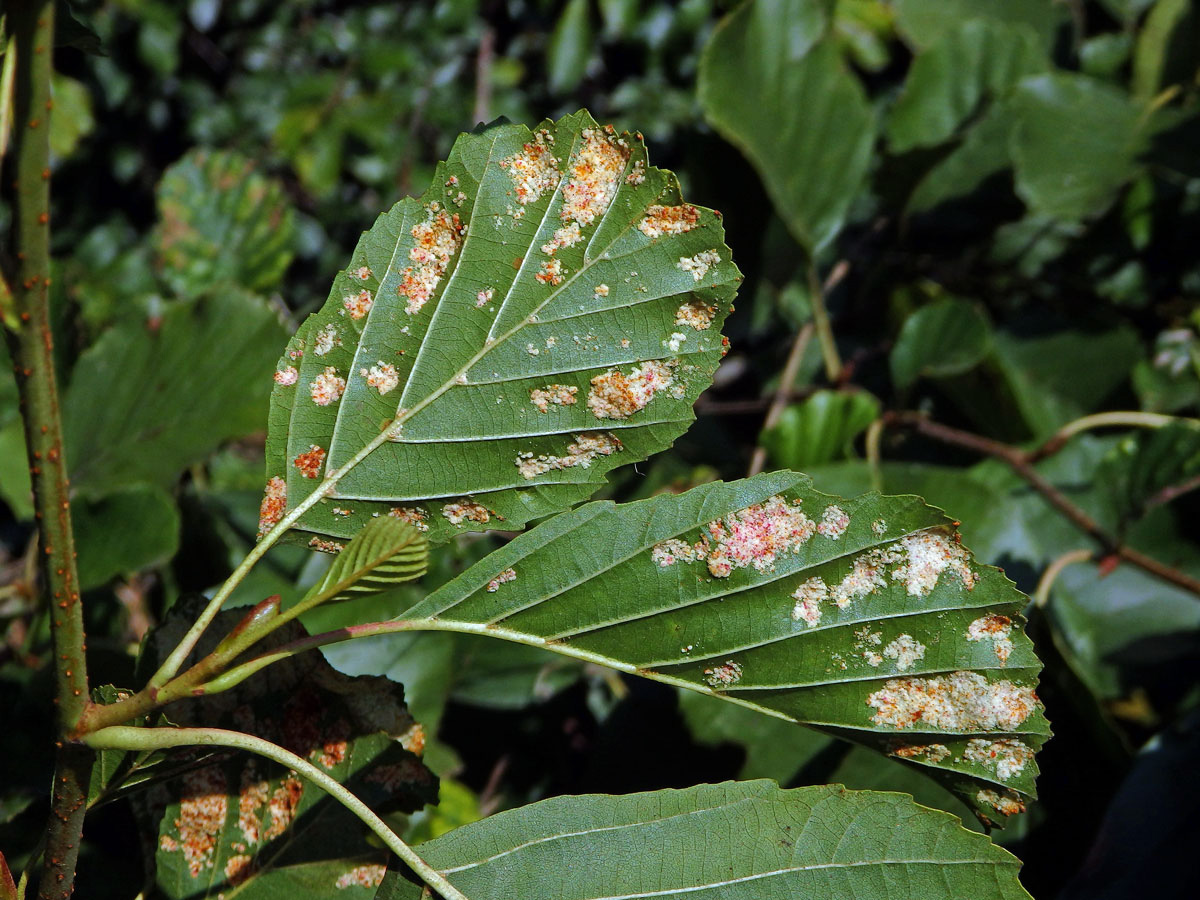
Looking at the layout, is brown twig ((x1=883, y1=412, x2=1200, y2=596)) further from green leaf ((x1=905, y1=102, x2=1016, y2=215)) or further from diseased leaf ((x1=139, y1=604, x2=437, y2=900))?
Result: diseased leaf ((x1=139, y1=604, x2=437, y2=900))

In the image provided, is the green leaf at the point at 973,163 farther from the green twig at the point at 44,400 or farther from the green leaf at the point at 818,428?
the green twig at the point at 44,400

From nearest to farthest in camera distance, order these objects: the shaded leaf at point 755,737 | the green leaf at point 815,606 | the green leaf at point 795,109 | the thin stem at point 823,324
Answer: the green leaf at point 815,606, the shaded leaf at point 755,737, the green leaf at point 795,109, the thin stem at point 823,324

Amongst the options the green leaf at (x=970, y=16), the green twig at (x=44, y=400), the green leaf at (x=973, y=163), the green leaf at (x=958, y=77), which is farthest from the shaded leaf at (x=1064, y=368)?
the green twig at (x=44, y=400)

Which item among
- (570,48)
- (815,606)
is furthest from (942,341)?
(570,48)

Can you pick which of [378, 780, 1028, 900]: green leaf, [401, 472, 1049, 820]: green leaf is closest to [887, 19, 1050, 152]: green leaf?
[401, 472, 1049, 820]: green leaf

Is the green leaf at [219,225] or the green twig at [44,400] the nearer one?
the green twig at [44,400]

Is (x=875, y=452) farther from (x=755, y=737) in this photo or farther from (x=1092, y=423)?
(x=755, y=737)

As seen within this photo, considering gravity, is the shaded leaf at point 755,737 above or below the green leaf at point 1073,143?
below
